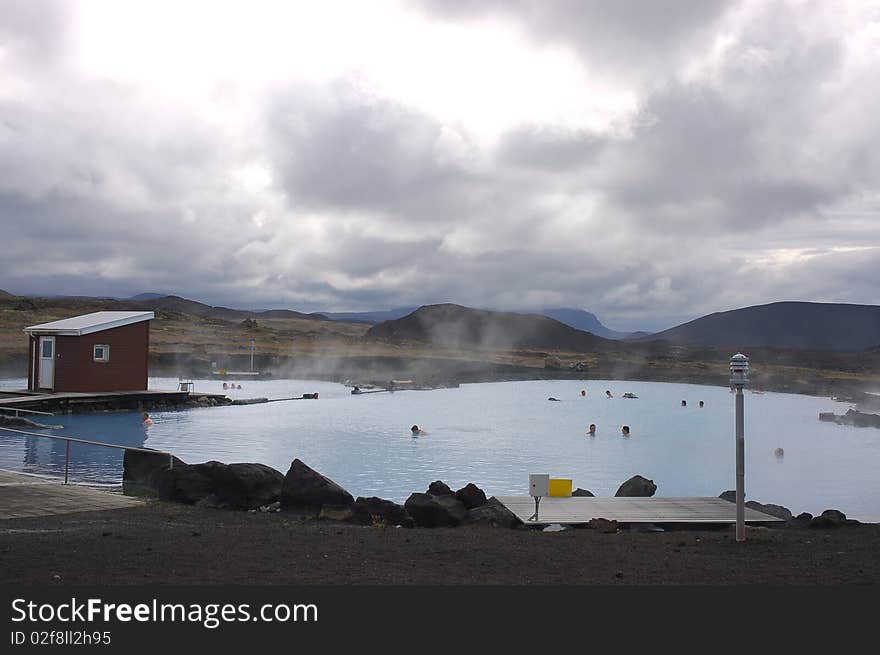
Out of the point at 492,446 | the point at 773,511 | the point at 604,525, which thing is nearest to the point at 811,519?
the point at 773,511

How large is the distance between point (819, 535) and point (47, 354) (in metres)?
26.3

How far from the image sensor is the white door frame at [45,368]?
2786 centimetres

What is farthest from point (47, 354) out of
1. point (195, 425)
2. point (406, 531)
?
point (406, 531)

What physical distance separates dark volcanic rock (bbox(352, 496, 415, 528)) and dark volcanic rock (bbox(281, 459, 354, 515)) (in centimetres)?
26

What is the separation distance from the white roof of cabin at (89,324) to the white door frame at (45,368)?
373mm

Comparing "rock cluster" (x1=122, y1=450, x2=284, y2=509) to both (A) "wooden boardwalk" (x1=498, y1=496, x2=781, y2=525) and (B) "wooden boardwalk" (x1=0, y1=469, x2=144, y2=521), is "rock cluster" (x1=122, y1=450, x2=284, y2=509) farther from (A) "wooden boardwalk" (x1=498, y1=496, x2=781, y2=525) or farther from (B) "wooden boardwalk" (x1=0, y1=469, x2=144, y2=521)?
(A) "wooden boardwalk" (x1=498, y1=496, x2=781, y2=525)

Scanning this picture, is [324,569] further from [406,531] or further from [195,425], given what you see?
[195,425]

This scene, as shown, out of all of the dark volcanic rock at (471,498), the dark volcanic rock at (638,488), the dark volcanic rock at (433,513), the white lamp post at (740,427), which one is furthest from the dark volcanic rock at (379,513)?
the dark volcanic rock at (638,488)

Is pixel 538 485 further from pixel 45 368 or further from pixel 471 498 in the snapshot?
pixel 45 368

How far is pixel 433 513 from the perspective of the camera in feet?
32.2

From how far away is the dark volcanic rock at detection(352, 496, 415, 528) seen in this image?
9742 mm

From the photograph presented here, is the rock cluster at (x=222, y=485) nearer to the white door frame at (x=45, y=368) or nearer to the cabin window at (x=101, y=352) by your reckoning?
the white door frame at (x=45, y=368)

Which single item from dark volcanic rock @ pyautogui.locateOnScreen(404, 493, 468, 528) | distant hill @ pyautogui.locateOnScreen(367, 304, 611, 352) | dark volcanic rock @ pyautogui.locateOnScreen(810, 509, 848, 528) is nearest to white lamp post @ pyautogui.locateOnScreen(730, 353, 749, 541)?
dark volcanic rock @ pyautogui.locateOnScreen(810, 509, 848, 528)

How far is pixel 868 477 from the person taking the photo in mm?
22344
